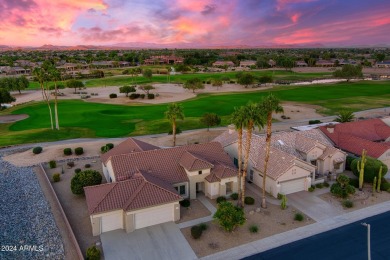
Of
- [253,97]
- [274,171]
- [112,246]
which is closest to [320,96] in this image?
[253,97]

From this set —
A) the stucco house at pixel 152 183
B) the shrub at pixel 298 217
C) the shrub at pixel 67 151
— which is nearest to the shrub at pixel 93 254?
the stucco house at pixel 152 183

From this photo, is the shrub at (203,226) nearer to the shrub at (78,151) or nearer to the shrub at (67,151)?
the shrub at (78,151)

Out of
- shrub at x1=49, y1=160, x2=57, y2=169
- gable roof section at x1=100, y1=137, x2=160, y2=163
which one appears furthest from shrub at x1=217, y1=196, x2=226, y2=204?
shrub at x1=49, y1=160, x2=57, y2=169

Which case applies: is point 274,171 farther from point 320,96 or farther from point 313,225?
point 320,96

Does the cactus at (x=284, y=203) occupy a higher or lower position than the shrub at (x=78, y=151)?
lower

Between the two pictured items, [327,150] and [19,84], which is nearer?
[327,150]

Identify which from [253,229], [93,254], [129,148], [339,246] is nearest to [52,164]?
[129,148]
